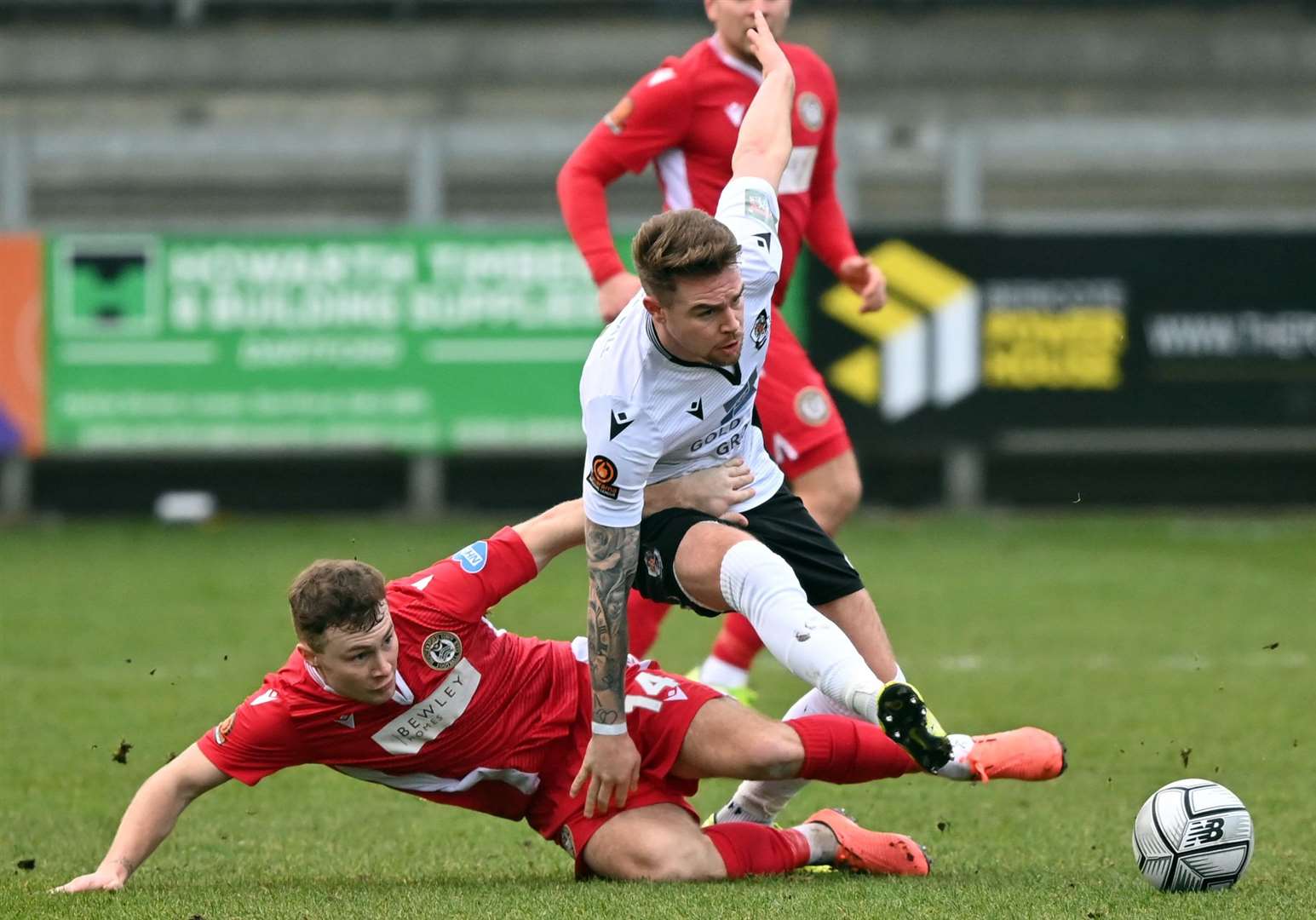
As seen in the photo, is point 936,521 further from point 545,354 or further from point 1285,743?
point 1285,743

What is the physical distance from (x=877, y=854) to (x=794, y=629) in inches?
26.6

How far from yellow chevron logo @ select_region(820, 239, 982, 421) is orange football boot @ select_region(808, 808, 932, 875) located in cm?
912

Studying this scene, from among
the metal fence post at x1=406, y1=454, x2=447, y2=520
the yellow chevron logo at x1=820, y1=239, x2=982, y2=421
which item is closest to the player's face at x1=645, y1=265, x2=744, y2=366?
the yellow chevron logo at x1=820, y1=239, x2=982, y2=421

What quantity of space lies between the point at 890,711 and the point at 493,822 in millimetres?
2083

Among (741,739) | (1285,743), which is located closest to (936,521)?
(1285,743)

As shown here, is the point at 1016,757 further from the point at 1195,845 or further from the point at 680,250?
the point at 680,250

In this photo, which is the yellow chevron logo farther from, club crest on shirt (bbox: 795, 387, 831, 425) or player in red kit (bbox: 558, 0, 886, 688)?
club crest on shirt (bbox: 795, 387, 831, 425)

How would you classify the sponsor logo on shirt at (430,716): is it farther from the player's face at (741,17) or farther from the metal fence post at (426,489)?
the metal fence post at (426,489)

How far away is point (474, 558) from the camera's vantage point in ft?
15.5

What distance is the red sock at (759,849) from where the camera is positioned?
462 cm

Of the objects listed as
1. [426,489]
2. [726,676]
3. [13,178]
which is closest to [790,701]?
[726,676]

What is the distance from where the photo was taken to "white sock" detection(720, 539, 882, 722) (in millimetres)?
4242

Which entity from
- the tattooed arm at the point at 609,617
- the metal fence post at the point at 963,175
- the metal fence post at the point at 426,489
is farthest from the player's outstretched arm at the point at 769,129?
the metal fence post at the point at 963,175

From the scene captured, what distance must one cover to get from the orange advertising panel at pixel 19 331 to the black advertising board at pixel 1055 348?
5.56 m
